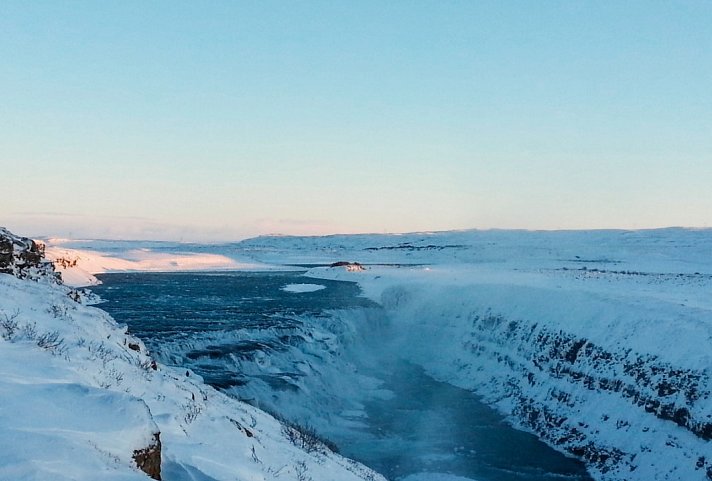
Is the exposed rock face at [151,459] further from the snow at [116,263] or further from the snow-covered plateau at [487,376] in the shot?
the snow at [116,263]

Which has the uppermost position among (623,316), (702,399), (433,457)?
(623,316)

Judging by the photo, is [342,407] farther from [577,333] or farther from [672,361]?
[672,361]

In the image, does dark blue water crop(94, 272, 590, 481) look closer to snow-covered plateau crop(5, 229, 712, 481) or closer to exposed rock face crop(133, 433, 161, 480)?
snow-covered plateau crop(5, 229, 712, 481)

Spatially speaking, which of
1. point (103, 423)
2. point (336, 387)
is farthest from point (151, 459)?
point (336, 387)

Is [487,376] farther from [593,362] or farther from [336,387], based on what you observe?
[336,387]

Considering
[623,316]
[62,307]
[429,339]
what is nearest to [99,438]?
[62,307]

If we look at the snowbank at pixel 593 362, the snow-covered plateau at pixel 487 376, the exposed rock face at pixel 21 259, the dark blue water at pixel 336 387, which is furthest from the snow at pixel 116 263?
the exposed rock face at pixel 21 259
